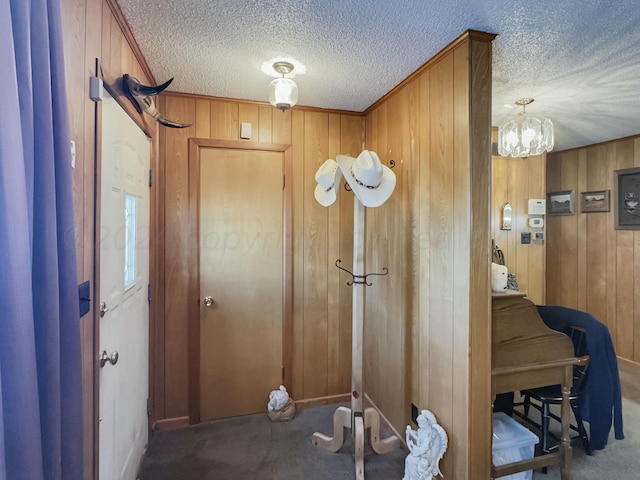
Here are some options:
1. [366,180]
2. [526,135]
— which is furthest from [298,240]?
[526,135]

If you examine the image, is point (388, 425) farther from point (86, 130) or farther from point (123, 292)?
point (86, 130)

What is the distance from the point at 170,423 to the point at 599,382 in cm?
288

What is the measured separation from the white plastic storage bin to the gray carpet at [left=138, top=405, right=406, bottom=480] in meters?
0.57

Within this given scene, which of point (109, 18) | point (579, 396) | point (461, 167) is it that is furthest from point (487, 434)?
point (109, 18)

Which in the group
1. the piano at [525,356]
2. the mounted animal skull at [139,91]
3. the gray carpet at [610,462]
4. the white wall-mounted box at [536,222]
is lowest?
the gray carpet at [610,462]

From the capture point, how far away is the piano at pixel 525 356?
1.69 metres

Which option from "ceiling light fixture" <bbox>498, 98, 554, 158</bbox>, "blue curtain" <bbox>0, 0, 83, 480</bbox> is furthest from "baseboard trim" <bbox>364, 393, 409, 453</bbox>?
"ceiling light fixture" <bbox>498, 98, 554, 158</bbox>

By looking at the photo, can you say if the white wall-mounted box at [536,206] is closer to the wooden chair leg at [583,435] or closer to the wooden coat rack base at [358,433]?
the wooden chair leg at [583,435]

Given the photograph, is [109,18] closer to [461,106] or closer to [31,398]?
[31,398]

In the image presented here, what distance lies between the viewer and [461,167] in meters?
1.65

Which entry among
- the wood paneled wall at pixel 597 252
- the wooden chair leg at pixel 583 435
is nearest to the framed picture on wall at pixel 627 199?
the wood paneled wall at pixel 597 252

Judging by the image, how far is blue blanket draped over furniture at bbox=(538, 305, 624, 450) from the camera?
1984 millimetres

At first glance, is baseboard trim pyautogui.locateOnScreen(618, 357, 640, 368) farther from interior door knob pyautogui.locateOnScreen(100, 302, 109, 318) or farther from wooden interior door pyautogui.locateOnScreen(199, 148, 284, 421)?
interior door knob pyautogui.locateOnScreen(100, 302, 109, 318)

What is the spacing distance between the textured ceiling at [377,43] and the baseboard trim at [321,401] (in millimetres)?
2390
